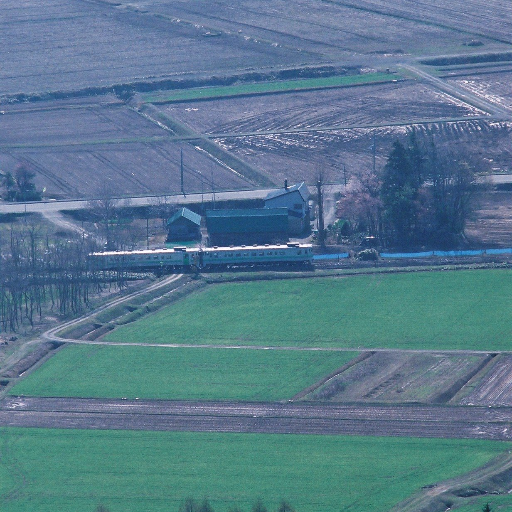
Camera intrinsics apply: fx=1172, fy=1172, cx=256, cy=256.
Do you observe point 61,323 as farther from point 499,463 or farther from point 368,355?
point 499,463

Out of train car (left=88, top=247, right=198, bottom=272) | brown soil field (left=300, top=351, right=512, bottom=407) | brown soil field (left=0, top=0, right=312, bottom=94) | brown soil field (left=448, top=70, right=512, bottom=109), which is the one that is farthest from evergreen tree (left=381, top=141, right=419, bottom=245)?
brown soil field (left=0, top=0, right=312, bottom=94)

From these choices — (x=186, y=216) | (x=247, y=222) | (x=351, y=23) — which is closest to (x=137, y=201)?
(x=186, y=216)

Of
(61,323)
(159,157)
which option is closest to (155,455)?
(61,323)

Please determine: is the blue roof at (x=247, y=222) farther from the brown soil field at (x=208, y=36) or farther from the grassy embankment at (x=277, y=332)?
the brown soil field at (x=208, y=36)

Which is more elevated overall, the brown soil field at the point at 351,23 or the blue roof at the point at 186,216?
the brown soil field at the point at 351,23

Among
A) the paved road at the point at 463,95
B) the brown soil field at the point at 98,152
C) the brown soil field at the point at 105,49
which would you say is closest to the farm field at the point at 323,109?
the paved road at the point at 463,95

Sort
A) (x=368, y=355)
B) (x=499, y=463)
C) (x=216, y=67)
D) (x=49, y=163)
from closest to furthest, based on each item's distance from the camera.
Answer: (x=499, y=463) → (x=368, y=355) → (x=49, y=163) → (x=216, y=67)
